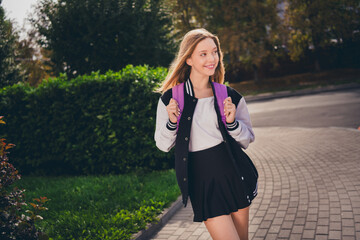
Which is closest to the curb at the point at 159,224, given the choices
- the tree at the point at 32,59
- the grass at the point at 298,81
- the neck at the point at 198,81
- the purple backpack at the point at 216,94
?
the purple backpack at the point at 216,94

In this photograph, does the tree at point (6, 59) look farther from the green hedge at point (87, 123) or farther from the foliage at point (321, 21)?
the foliage at point (321, 21)

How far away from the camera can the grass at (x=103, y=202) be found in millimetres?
4180

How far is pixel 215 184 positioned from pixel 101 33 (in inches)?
317

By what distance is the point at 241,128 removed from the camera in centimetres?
258

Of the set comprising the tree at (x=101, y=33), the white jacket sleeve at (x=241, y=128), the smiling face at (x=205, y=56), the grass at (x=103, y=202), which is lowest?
the grass at (x=103, y=202)

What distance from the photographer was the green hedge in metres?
6.72

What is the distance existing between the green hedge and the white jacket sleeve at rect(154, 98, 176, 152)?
12.9 ft

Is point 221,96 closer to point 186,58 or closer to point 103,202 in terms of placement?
point 186,58

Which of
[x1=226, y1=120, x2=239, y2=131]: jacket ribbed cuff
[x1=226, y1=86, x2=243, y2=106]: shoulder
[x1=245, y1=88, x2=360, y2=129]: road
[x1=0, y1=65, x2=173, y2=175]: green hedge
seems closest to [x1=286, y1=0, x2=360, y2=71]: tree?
[x1=245, y1=88, x2=360, y2=129]: road

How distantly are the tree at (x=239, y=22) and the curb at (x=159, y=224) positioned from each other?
2034 cm

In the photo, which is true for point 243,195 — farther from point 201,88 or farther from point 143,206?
point 143,206

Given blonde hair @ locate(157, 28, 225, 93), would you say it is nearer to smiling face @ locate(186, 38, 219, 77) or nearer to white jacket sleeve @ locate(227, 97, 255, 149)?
smiling face @ locate(186, 38, 219, 77)

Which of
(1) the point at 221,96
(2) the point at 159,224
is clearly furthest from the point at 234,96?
(2) the point at 159,224

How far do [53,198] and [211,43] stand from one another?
4.22 metres
